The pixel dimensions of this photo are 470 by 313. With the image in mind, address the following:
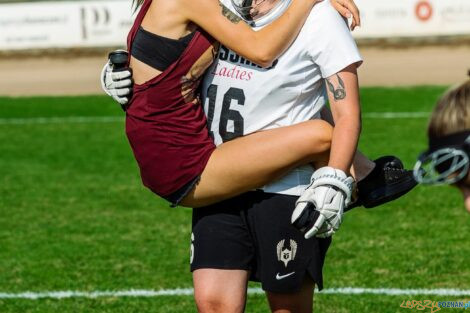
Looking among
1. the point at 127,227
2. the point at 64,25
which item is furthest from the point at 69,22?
the point at 127,227

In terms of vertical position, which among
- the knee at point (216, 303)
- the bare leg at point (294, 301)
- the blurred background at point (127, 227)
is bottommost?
the blurred background at point (127, 227)

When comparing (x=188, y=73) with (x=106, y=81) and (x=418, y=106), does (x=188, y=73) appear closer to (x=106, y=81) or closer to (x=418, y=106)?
(x=106, y=81)

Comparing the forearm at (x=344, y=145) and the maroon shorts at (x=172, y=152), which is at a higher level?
the forearm at (x=344, y=145)

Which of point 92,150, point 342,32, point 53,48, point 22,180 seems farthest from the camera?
point 53,48

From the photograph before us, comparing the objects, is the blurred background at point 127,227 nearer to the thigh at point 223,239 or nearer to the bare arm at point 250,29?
the thigh at point 223,239

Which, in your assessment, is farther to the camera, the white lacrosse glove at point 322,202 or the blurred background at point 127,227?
the blurred background at point 127,227

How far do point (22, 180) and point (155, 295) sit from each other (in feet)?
16.4

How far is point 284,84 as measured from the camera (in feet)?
15.2

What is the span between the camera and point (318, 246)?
486 centimetres

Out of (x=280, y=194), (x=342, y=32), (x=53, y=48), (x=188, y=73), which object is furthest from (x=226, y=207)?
(x=53, y=48)

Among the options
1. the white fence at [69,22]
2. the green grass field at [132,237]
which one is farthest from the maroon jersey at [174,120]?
the white fence at [69,22]

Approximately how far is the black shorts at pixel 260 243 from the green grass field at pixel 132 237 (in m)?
2.20

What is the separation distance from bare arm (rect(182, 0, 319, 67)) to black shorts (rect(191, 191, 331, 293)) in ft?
2.17

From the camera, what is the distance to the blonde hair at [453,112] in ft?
11.5
